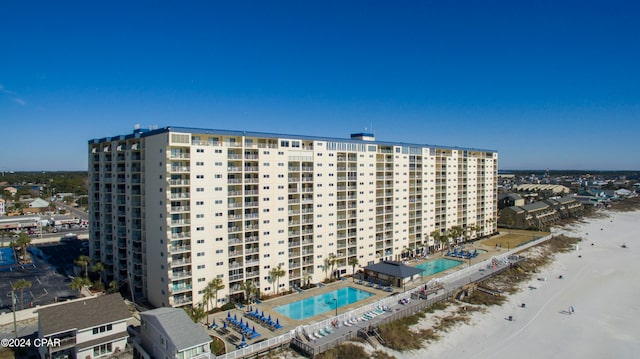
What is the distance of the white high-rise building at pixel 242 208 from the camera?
4816cm

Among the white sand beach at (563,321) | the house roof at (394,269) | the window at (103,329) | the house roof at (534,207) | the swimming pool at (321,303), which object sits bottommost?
the white sand beach at (563,321)

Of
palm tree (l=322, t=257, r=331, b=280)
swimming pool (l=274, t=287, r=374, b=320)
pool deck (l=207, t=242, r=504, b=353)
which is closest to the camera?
pool deck (l=207, t=242, r=504, b=353)

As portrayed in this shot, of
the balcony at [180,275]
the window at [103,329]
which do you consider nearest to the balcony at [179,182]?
the balcony at [180,275]

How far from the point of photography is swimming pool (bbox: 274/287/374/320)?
1956 inches

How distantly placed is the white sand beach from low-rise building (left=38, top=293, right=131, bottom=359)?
93.5 feet

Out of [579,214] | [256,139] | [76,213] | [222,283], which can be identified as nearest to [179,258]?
[222,283]

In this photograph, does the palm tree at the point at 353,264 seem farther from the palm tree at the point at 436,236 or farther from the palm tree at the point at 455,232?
the palm tree at the point at 455,232

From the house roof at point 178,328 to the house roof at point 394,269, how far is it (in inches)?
1347

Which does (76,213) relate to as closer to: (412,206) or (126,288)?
(126,288)

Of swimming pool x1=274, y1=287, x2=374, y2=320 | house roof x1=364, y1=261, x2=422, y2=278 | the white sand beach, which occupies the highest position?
house roof x1=364, y1=261, x2=422, y2=278

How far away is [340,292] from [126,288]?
3254 cm

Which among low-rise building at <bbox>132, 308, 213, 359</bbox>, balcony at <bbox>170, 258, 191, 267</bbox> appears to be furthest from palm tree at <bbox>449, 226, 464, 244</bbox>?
low-rise building at <bbox>132, 308, 213, 359</bbox>

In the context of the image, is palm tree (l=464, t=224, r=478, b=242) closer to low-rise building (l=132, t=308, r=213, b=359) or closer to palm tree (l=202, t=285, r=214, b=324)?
palm tree (l=202, t=285, r=214, b=324)

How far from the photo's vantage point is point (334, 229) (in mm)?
64562
